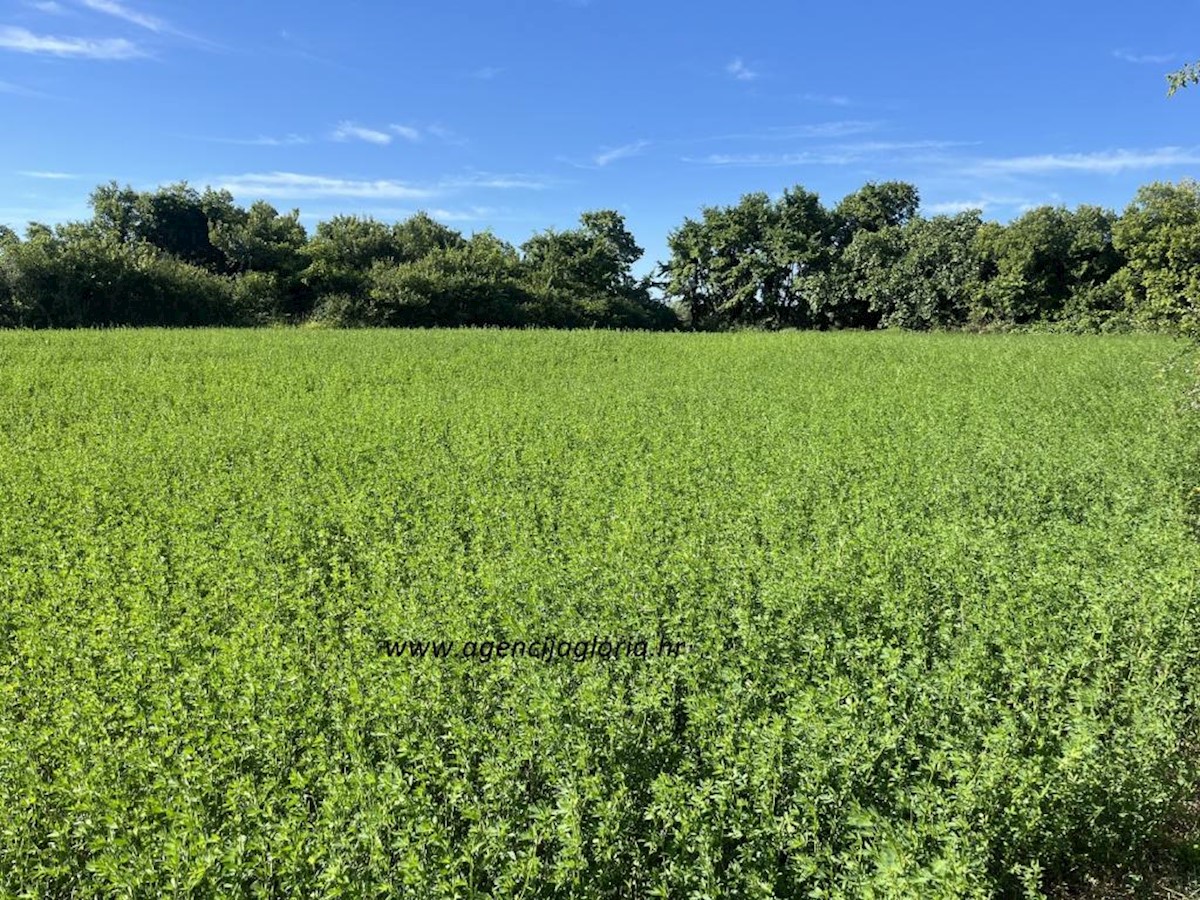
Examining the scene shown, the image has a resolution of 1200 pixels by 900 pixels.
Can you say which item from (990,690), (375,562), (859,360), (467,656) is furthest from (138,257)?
(990,690)

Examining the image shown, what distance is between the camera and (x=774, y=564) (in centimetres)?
584

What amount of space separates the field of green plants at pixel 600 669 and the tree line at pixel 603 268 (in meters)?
27.9

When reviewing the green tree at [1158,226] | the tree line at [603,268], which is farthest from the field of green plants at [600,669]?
the tree line at [603,268]

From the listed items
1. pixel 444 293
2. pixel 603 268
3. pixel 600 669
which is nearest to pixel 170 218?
pixel 444 293

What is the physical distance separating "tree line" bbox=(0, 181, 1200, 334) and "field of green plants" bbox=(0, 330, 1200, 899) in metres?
27.9

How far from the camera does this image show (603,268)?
49.9m

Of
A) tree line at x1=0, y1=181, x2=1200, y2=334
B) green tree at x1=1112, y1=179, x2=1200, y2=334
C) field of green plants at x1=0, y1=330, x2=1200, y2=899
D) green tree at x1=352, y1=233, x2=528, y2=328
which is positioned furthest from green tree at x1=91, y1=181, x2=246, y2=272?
green tree at x1=1112, y1=179, x2=1200, y2=334

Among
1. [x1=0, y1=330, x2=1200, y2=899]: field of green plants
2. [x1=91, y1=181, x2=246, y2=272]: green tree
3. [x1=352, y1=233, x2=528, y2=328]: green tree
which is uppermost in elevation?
[x1=91, y1=181, x2=246, y2=272]: green tree

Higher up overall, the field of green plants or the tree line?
the tree line

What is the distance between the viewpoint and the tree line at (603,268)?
112ft

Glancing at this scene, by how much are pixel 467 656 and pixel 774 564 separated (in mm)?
2620

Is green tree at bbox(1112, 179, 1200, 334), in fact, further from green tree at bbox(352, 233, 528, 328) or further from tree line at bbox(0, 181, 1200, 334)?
green tree at bbox(352, 233, 528, 328)

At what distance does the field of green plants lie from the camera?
3049mm

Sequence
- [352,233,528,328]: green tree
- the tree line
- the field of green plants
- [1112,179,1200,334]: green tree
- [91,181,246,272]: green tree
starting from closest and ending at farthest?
the field of green plants < [1112,179,1200,334]: green tree < the tree line < [352,233,528,328]: green tree < [91,181,246,272]: green tree
